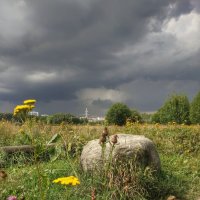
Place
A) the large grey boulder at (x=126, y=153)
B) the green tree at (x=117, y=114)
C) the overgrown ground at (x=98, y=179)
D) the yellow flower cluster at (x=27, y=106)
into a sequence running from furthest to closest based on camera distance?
the green tree at (x=117, y=114), the large grey boulder at (x=126, y=153), the overgrown ground at (x=98, y=179), the yellow flower cluster at (x=27, y=106)

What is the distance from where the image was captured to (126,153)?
6.91 metres

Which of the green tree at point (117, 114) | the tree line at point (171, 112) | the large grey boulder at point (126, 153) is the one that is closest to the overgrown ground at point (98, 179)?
the large grey boulder at point (126, 153)

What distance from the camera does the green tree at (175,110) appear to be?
22766 millimetres

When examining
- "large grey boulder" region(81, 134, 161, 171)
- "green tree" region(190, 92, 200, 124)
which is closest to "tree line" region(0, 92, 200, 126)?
"green tree" region(190, 92, 200, 124)

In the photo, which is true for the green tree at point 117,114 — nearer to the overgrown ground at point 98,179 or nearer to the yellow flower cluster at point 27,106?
the overgrown ground at point 98,179

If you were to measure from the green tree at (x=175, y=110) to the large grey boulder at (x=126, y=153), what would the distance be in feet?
50.2

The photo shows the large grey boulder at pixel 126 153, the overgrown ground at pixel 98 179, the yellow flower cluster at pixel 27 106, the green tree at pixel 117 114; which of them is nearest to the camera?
the yellow flower cluster at pixel 27 106

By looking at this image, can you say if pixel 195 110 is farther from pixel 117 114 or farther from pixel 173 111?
pixel 117 114

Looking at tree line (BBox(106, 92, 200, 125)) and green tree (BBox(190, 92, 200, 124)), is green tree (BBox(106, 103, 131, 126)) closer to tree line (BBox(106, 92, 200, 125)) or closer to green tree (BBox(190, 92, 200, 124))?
tree line (BBox(106, 92, 200, 125))

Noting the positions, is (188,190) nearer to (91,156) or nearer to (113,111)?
(91,156)

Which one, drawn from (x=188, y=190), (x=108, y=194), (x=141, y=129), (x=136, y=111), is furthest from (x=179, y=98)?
(x=108, y=194)

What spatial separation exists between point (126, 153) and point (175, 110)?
16.3 metres

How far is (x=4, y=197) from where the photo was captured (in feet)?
18.9

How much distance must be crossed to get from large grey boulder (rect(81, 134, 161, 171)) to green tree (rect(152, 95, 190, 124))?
50.2 ft
